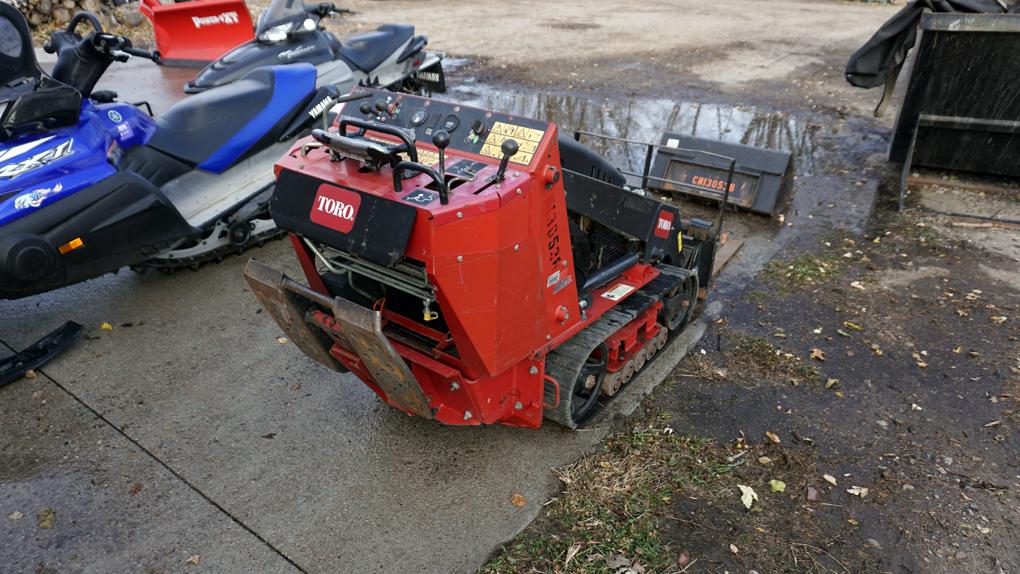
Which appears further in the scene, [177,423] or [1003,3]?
[1003,3]

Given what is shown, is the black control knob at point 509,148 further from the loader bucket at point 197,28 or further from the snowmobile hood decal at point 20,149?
the loader bucket at point 197,28

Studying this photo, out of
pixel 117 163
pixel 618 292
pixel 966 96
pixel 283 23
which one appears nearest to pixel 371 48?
pixel 283 23

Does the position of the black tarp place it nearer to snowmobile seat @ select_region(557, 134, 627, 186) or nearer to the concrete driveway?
the concrete driveway

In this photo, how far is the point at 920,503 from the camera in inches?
140

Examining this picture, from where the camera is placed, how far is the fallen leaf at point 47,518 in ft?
11.3

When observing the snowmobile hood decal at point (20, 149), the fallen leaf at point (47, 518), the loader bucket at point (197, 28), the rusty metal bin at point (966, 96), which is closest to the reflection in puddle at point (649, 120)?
the rusty metal bin at point (966, 96)

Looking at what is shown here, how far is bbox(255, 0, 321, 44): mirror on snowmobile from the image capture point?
7348 mm

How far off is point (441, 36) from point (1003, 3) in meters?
9.94

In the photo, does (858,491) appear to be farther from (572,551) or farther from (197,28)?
(197,28)

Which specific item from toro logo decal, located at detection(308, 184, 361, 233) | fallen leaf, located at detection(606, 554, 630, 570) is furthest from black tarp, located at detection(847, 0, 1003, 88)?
toro logo decal, located at detection(308, 184, 361, 233)

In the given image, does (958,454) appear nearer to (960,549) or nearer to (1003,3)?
(960,549)

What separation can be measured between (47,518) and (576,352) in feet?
9.15

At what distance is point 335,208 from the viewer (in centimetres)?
292

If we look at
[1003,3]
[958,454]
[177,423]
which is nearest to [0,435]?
[177,423]
